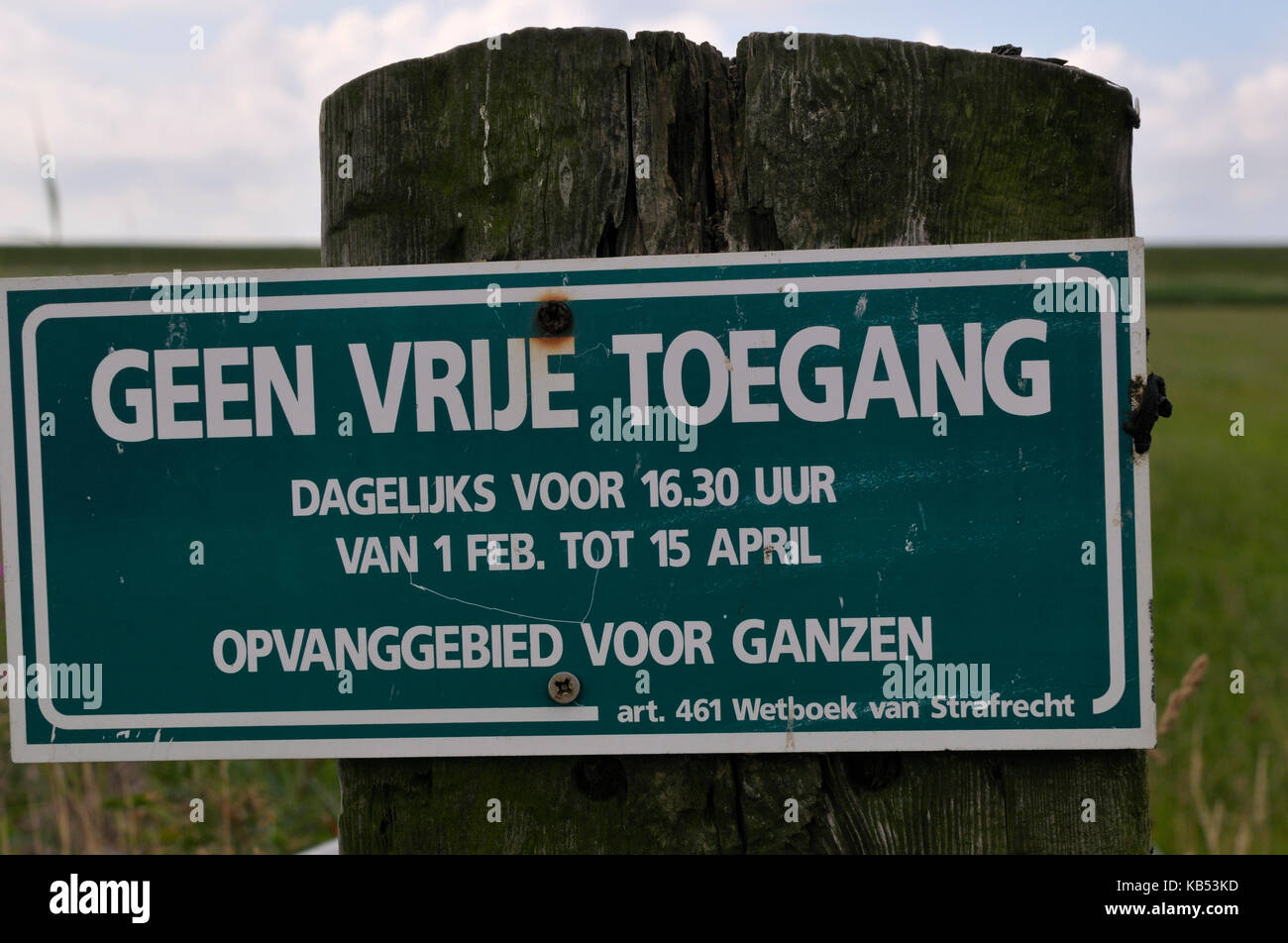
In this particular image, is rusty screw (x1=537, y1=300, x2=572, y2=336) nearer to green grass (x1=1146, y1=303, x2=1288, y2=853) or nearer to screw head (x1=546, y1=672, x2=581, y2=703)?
screw head (x1=546, y1=672, x2=581, y2=703)

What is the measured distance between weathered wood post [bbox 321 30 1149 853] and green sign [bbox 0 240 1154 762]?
55 millimetres

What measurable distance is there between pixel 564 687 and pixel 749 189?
77 centimetres

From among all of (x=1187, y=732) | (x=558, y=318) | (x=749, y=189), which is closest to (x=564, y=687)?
(x=558, y=318)

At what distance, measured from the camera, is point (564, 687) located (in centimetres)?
145

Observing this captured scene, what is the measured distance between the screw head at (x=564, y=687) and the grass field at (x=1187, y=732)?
1.10 metres

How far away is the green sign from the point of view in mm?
1410

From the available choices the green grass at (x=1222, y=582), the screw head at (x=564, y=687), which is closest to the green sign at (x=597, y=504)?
the screw head at (x=564, y=687)

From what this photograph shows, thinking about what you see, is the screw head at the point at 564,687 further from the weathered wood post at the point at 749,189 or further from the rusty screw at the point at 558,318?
the rusty screw at the point at 558,318

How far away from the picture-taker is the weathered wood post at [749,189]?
1.41 metres

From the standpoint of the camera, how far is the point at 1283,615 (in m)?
6.46

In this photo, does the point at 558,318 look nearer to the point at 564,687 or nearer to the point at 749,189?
the point at 749,189

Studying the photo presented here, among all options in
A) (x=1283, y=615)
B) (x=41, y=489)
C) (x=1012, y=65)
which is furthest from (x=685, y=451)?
(x=1283, y=615)

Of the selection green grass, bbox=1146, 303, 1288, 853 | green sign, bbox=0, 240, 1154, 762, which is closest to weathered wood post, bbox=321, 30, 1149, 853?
green sign, bbox=0, 240, 1154, 762

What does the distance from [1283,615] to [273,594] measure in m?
6.93
